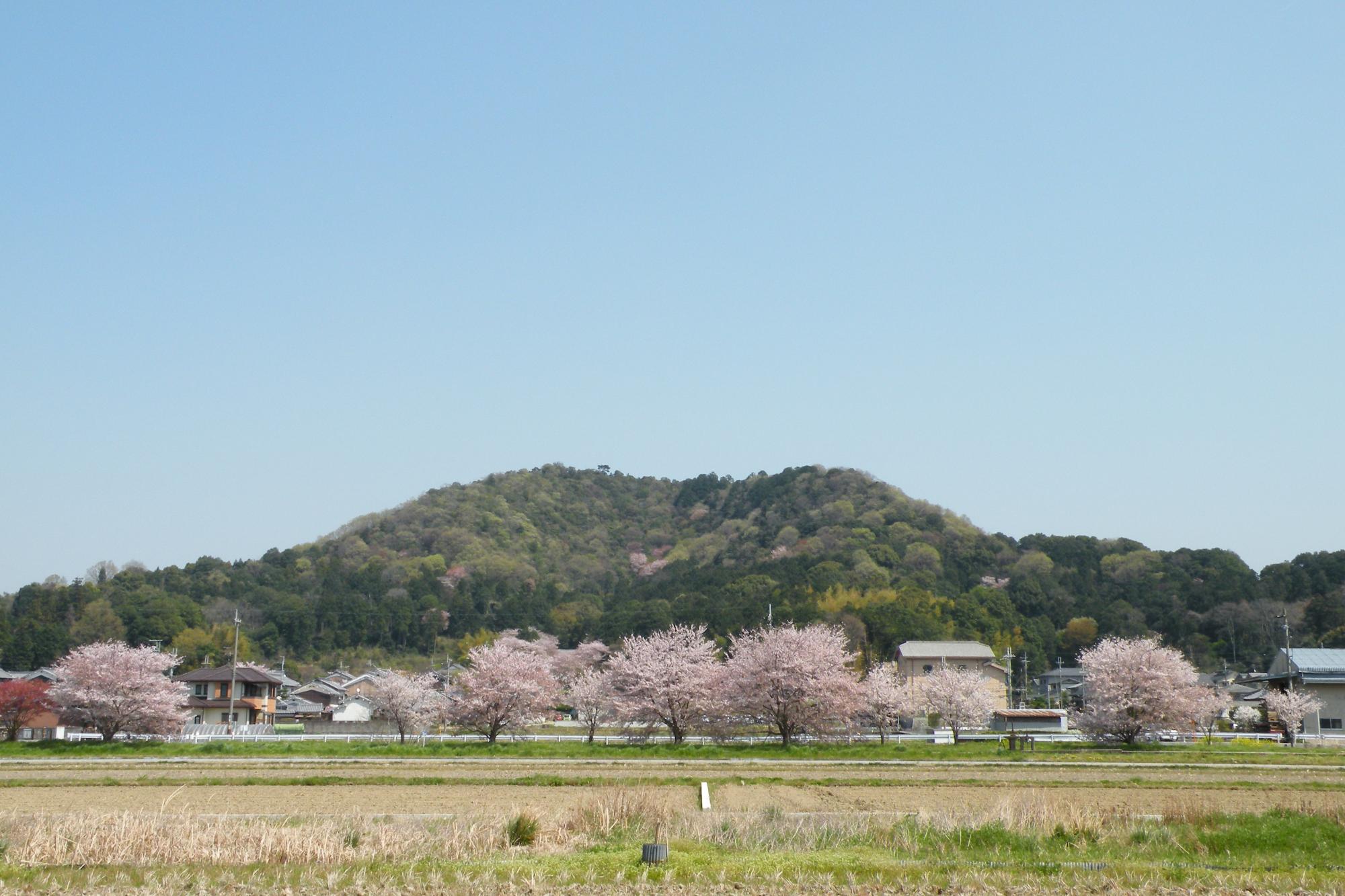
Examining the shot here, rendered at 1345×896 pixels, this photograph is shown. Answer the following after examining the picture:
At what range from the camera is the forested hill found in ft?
277

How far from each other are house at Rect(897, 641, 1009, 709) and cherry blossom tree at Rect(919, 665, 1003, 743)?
15.6 meters

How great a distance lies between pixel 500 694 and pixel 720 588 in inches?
1991

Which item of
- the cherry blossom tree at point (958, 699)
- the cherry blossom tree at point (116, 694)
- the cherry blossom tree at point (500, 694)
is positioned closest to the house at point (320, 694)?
the cherry blossom tree at point (116, 694)

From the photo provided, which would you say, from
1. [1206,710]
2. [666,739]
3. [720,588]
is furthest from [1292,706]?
[720,588]

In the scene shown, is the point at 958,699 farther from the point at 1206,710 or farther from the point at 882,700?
the point at 1206,710

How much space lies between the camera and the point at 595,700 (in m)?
50.3

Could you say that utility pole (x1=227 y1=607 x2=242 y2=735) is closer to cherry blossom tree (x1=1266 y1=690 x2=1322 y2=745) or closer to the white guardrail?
the white guardrail

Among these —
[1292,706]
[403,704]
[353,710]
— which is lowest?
[353,710]

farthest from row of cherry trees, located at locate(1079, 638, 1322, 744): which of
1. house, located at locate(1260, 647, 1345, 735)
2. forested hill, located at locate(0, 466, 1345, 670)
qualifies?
forested hill, located at locate(0, 466, 1345, 670)

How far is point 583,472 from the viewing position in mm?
168750

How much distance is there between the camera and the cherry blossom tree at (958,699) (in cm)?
5066

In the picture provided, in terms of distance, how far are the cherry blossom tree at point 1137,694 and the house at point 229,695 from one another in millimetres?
46268

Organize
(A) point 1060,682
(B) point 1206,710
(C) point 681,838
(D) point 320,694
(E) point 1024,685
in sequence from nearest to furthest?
(C) point 681,838 → (B) point 1206,710 → (D) point 320,694 → (E) point 1024,685 → (A) point 1060,682

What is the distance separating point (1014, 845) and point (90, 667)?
39044 mm
